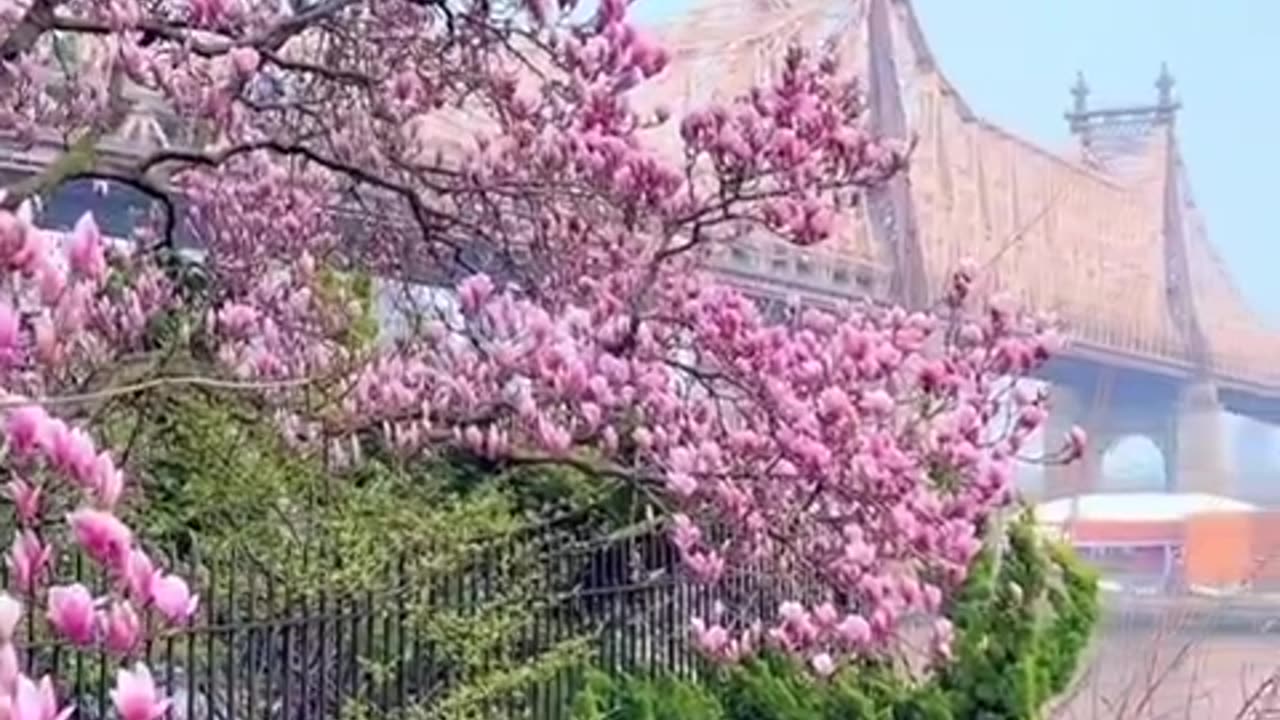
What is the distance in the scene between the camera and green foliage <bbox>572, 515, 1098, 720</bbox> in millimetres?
2457

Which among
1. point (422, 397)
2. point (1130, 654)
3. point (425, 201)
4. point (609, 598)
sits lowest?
point (1130, 654)

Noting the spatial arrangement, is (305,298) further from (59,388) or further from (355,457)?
(59,388)

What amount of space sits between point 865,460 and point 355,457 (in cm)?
59

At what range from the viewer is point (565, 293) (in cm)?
201

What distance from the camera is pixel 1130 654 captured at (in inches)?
127

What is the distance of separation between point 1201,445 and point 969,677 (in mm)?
1626

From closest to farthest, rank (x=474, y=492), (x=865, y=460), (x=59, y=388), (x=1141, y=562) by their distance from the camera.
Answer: (x=59, y=388) < (x=865, y=460) < (x=474, y=492) < (x=1141, y=562)

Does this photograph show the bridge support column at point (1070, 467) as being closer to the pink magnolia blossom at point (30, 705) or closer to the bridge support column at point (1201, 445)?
the bridge support column at point (1201, 445)

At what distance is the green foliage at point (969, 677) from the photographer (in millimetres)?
2457

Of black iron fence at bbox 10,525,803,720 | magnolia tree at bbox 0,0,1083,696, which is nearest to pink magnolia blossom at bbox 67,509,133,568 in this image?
black iron fence at bbox 10,525,803,720

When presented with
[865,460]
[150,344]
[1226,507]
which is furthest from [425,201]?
[1226,507]

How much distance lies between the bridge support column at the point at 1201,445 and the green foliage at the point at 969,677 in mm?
1029

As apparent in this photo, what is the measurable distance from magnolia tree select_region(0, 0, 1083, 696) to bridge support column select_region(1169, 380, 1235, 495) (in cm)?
175

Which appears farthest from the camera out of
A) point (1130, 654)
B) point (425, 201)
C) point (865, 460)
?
point (1130, 654)
